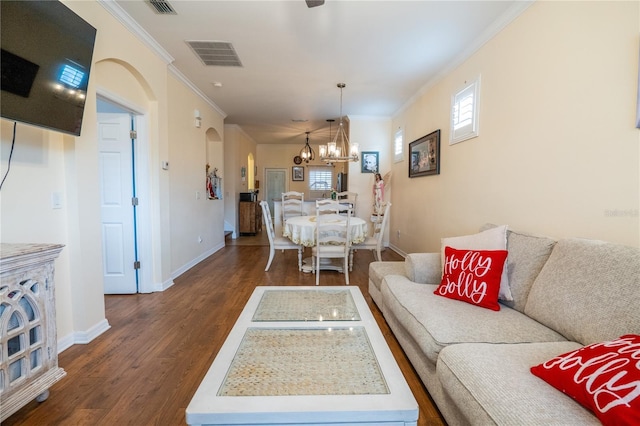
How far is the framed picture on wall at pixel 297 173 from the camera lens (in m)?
9.78

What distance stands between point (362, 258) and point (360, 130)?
8.55ft

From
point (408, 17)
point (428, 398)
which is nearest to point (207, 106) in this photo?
point (408, 17)

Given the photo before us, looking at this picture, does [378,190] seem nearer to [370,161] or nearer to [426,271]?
[370,161]

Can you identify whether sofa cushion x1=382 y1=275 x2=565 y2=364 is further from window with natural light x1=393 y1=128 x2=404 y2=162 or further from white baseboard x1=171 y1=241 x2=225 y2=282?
window with natural light x1=393 y1=128 x2=404 y2=162

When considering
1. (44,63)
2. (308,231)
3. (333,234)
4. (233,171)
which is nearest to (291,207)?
(308,231)

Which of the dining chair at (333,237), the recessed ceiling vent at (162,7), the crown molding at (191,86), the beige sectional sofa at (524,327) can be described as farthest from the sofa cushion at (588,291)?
the crown molding at (191,86)

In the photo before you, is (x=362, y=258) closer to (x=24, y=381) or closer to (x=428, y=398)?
(x=428, y=398)

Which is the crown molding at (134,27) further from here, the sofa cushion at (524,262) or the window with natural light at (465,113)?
the sofa cushion at (524,262)

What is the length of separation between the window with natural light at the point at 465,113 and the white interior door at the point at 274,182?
7043 millimetres

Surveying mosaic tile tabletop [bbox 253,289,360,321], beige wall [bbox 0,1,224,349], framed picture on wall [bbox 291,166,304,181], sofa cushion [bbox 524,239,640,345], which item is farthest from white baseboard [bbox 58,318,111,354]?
framed picture on wall [bbox 291,166,304,181]

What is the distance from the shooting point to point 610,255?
4.34 ft

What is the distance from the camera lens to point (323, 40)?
2.84m

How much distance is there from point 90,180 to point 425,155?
382cm

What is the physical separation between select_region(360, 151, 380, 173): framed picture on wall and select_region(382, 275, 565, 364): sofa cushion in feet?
13.4
